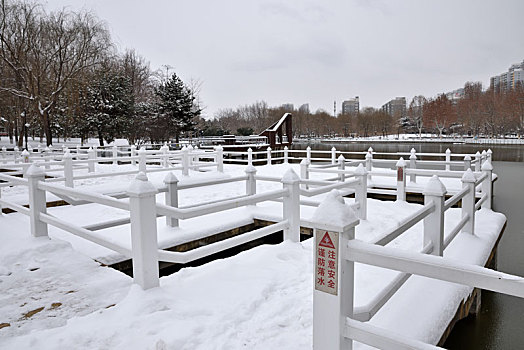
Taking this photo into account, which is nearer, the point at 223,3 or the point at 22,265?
the point at 22,265

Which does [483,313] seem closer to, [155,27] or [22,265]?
[22,265]

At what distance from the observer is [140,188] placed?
11.3ft

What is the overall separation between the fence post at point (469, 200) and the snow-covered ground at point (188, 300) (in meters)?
0.20

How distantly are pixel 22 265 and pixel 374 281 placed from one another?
409cm

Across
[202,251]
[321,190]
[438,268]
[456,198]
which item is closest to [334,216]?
[438,268]

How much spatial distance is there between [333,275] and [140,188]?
212 centimetres

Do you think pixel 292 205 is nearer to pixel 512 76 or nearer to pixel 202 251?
pixel 202 251

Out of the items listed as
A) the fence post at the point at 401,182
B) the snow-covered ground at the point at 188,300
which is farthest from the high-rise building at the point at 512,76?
the snow-covered ground at the point at 188,300

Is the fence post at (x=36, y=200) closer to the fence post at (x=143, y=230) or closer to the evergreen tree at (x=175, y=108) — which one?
the fence post at (x=143, y=230)

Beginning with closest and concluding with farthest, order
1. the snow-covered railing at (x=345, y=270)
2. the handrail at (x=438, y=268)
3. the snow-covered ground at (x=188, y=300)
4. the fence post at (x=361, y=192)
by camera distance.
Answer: the handrail at (x=438, y=268)
the snow-covered railing at (x=345, y=270)
the snow-covered ground at (x=188, y=300)
the fence post at (x=361, y=192)

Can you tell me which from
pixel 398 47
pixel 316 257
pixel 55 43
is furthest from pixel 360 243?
pixel 398 47

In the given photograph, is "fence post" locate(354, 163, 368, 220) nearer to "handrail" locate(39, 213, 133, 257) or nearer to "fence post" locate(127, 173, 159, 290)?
"fence post" locate(127, 173, 159, 290)

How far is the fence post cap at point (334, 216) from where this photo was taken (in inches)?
78.7

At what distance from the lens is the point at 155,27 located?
4297 centimetres
